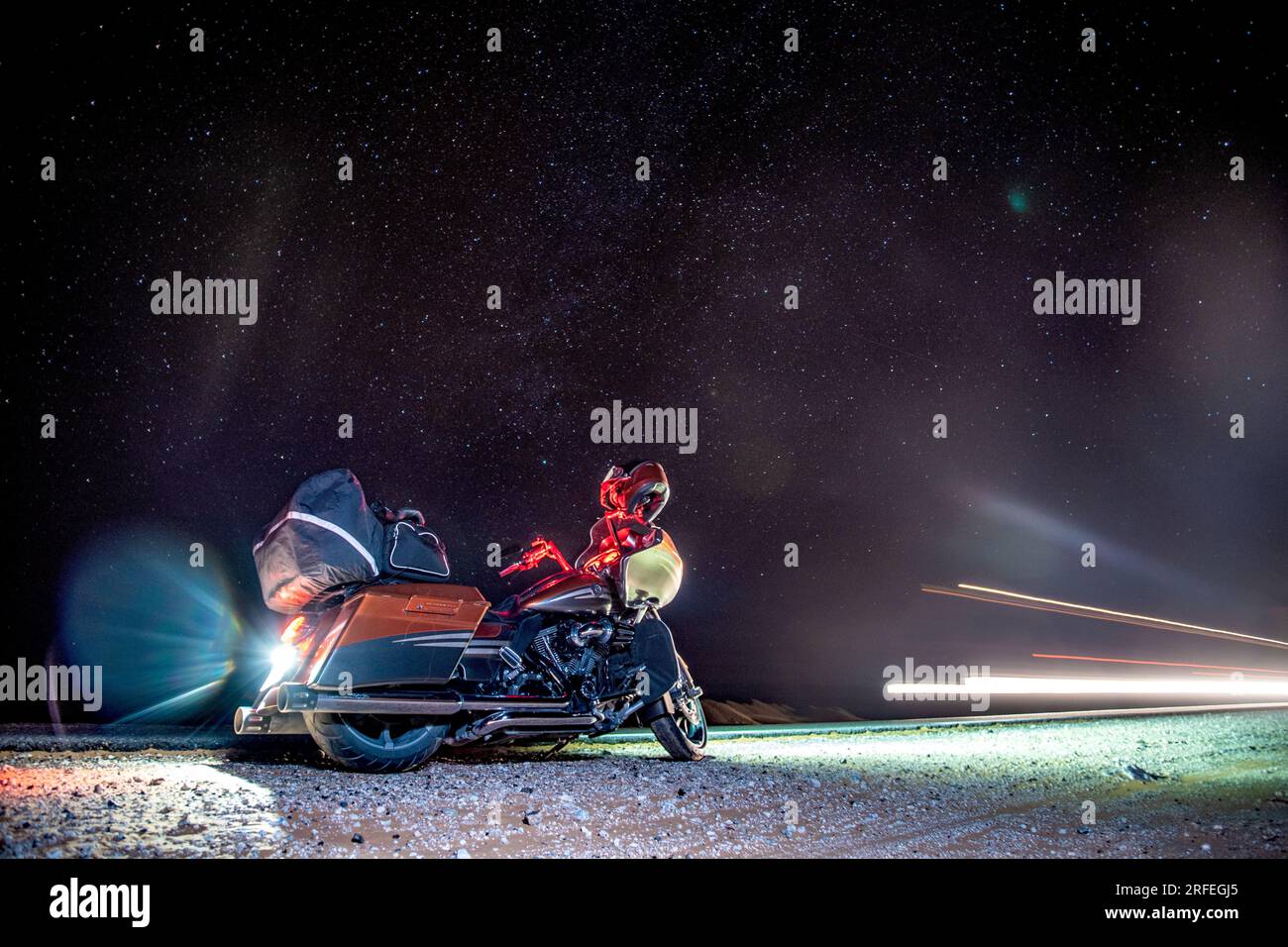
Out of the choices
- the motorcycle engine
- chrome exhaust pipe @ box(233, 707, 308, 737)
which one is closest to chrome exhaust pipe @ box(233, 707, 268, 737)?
chrome exhaust pipe @ box(233, 707, 308, 737)

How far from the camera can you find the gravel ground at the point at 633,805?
3861 millimetres

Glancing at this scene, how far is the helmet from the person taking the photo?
6801 millimetres

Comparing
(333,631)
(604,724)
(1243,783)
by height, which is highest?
(333,631)

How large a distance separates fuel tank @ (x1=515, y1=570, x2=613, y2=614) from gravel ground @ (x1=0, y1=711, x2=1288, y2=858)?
117 centimetres

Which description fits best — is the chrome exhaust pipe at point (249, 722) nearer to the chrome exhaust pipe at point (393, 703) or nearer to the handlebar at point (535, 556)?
the chrome exhaust pipe at point (393, 703)

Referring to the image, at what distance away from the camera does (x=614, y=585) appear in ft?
21.2

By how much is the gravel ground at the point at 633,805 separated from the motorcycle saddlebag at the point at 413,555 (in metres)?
1.31

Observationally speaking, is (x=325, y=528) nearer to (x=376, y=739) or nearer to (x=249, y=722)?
(x=249, y=722)

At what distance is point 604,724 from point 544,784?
2.70ft

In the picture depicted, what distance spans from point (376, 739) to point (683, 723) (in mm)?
2531

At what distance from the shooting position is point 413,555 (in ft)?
18.3

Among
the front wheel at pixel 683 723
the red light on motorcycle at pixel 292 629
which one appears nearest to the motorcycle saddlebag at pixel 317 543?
the red light on motorcycle at pixel 292 629

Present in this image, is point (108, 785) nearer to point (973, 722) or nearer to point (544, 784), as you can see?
point (544, 784)

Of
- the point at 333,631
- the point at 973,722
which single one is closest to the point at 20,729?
the point at 333,631
